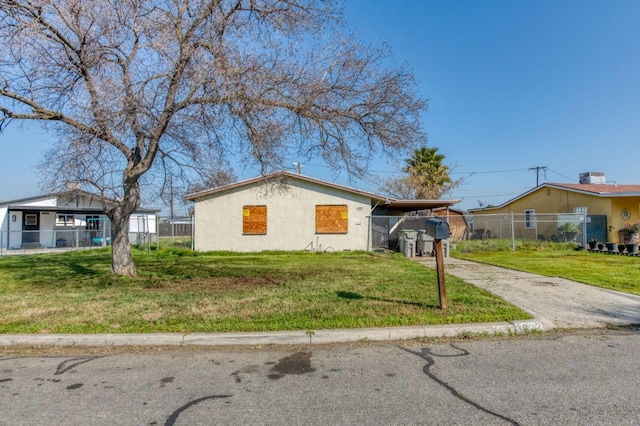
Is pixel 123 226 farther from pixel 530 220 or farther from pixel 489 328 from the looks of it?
pixel 530 220

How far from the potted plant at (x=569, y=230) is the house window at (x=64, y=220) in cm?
3131

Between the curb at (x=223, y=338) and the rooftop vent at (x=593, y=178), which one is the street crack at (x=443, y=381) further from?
the rooftop vent at (x=593, y=178)

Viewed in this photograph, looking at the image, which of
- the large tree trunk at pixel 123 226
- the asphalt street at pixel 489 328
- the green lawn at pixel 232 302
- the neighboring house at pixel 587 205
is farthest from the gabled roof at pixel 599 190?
the large tree trunk at pixel 123 226

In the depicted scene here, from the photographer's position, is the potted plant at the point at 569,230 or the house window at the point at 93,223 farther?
the house window at the point at 93,223

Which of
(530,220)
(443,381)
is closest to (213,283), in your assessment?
(443,381)

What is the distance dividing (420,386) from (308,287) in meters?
4.91

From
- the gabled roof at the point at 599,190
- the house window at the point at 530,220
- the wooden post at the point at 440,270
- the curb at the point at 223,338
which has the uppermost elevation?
the gabled roof at the point at 599,190

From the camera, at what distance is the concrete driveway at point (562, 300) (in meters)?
6.35

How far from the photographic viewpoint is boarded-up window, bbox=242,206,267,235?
2009 centimetres

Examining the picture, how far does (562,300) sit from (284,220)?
13.8 m

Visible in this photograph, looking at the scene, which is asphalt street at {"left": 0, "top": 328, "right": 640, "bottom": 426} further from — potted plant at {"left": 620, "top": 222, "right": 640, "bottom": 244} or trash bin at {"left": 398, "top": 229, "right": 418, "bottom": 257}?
potted plant at {"left": 620, "top": 222, "right": 640, "bottom": 244}

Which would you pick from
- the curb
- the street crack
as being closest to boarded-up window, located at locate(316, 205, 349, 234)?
the curb

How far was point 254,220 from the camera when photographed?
2014cm

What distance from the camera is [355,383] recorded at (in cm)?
405
